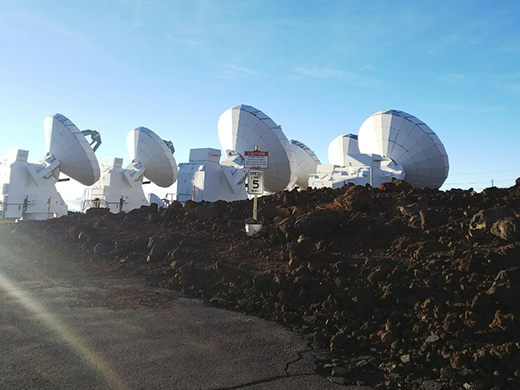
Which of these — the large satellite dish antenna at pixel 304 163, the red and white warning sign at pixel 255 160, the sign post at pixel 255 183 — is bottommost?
the sign post at pixel 255 183

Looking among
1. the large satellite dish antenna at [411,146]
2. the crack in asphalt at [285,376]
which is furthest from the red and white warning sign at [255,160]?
the large satellite dish antenna at [411,146]

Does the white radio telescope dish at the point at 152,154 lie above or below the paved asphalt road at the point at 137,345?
above

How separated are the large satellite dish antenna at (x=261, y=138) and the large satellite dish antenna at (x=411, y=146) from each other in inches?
355

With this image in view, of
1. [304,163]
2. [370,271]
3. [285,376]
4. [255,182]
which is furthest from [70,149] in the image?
[285,376]

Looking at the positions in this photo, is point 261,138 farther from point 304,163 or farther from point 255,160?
point 304,163

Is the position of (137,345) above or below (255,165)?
below

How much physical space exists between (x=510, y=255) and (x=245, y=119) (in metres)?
25.7

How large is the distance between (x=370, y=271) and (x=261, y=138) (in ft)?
80.4

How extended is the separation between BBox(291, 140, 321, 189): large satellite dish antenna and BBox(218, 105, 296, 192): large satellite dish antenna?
21.3 meters

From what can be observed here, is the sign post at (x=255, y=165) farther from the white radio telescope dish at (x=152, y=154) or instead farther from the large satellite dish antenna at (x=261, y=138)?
the white radio telescope dish at (x=152, y=154)

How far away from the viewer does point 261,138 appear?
1247 inches

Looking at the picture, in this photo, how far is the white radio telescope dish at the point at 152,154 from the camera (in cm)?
3872

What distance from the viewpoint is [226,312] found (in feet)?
24.1

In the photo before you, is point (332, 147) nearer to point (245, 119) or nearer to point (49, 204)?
point (245, 119)
